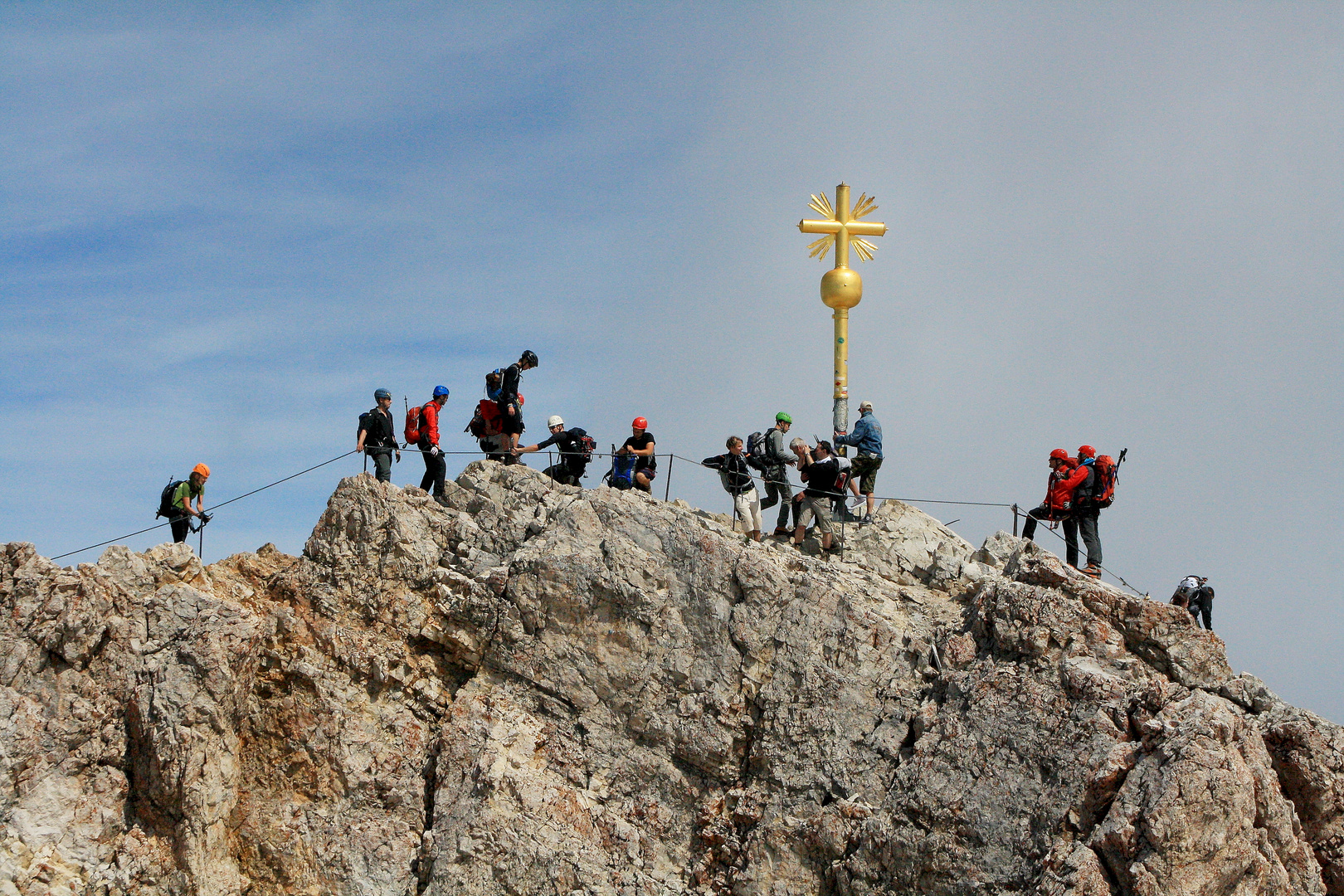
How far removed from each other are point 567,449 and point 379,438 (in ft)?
9.68

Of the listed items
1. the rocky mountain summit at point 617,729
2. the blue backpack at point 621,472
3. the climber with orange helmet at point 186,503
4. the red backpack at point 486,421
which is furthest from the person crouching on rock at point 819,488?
the climber with orange helmet at point 186,503

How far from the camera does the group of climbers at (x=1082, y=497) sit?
17.9m

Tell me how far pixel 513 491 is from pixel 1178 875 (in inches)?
411

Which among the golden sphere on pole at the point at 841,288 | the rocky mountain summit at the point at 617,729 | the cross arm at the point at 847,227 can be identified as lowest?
the rocky mountain summit at the point at 617,729

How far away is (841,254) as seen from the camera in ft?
71.9

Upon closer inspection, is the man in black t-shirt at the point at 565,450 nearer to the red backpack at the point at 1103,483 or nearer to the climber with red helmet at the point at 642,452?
the climber with red helmet at the point at 642,452

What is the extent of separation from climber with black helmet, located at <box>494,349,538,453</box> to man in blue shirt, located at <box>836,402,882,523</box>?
539 centimetres

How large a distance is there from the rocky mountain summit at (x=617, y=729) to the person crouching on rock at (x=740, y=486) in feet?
3.88

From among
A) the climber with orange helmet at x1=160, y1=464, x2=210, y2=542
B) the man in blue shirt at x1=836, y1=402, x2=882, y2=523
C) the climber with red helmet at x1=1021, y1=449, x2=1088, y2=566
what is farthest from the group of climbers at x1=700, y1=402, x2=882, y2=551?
the climber with orange helmet at x1=160, y1=464, x2=210, y2=542

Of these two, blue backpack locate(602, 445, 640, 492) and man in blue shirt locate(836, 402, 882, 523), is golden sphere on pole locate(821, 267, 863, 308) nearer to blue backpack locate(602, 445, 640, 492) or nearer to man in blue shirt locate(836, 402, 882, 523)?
man in blue shirt locate(836, 402, 882, 523)

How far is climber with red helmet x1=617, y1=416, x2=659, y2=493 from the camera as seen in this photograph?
735 inches

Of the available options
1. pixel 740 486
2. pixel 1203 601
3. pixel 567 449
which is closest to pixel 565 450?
pixel 567 449

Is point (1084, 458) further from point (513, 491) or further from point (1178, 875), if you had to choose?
point (513, 491)

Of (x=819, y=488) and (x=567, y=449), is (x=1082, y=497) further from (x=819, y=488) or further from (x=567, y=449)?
(x=567, y=449)
